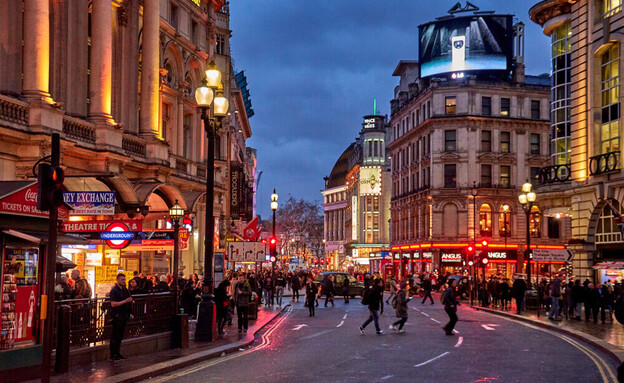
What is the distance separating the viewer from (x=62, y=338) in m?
15.5

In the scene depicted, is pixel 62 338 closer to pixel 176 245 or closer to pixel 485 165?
pixel 176 245

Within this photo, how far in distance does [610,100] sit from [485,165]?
4115 cm

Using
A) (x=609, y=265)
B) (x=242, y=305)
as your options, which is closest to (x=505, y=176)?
(x=609, y=265)

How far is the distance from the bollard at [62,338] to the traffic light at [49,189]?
4.27m

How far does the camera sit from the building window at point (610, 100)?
4053 cm

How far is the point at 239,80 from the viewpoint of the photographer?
85.1 meters

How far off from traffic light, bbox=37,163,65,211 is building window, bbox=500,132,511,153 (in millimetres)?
74220

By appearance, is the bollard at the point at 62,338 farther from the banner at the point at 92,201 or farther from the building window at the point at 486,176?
the building window at the point at 486,176

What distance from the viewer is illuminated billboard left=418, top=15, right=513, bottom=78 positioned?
8438cm

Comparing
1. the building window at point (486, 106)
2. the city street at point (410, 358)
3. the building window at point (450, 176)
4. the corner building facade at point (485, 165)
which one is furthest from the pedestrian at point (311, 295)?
the building window at point (486, 106)

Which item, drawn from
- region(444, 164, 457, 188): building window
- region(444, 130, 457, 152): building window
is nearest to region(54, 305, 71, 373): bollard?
region(444, 164, 457, 188): building window

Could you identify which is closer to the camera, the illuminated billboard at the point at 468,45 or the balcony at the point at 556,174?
the balcony at the point at 556,174

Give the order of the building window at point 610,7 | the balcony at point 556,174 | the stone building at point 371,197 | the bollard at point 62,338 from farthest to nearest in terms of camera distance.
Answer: the stone building at point 371,197 → the balcony at point 556,174 → the building window at point 610,7 → the bollard at point 62,338

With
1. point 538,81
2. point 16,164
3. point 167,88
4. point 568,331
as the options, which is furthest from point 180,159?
point 538,81
